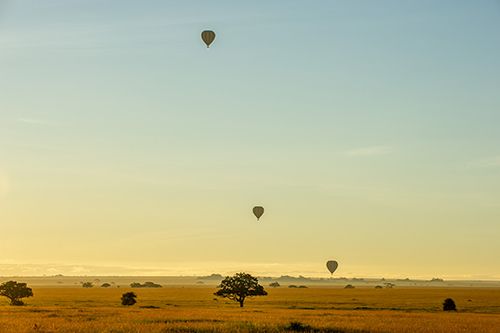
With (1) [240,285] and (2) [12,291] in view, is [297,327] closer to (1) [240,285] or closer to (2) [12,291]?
(1) [240,285]

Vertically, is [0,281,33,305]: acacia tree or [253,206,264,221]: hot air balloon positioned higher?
[253,206,264,221]: hot air balloon

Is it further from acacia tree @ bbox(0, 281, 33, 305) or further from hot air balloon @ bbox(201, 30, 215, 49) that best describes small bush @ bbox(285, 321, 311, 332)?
acacia tree @ bbox(0, 281, 33, 305)

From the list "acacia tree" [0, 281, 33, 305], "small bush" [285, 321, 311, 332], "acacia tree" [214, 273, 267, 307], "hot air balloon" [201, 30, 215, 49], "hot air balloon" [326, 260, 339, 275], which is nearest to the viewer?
"small bush" [285, 321, 311, 332]

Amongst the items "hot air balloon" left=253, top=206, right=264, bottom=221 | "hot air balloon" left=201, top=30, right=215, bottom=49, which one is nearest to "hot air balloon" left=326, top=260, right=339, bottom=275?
"hot air balloon" left=253, top=206, right=264, bottom=221

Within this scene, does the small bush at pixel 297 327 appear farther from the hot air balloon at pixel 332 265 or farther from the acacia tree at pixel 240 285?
the hot air balloon at pixel 332 265

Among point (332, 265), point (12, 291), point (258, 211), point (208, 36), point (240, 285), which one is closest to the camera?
point (208, 36)

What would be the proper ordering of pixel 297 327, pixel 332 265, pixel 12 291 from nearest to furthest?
pixel 297 327
pixel 12 291
pixel 332 265

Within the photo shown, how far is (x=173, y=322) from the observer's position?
52719mm

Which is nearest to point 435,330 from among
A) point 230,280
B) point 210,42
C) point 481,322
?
point 481,322

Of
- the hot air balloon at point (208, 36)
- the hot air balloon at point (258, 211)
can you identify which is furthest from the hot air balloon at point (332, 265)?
the hot air balloon at point (208, 36)

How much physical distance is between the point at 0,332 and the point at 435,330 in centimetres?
2389

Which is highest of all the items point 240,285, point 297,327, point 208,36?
point 208,36

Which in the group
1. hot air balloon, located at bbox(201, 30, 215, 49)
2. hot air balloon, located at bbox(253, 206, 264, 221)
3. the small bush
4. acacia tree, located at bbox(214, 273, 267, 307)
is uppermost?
hot air balloon, located at bbox(201, 30, 215, 49)

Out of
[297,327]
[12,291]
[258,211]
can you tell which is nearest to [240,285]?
[258,211]
